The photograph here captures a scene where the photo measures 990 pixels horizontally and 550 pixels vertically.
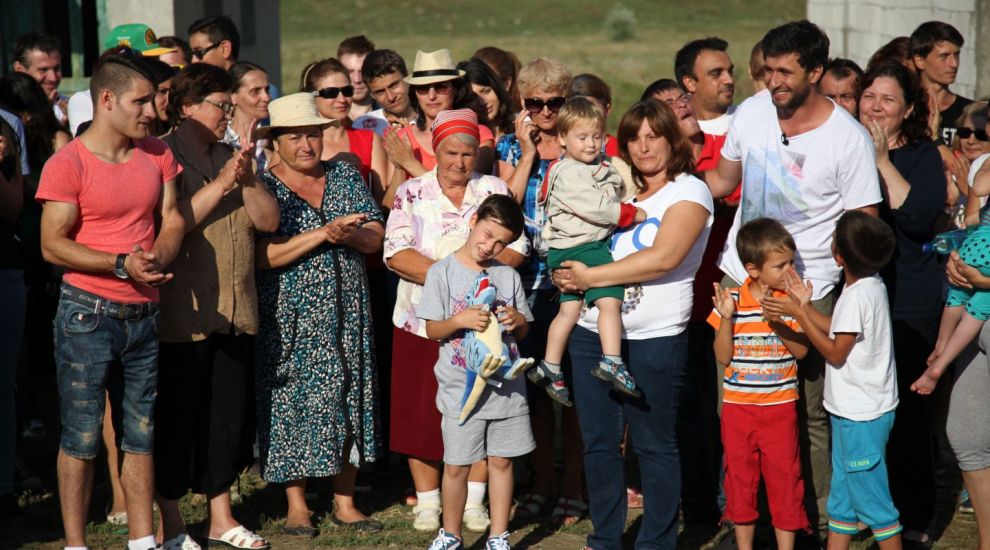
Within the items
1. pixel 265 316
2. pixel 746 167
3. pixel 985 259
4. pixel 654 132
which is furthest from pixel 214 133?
pixel 985 259

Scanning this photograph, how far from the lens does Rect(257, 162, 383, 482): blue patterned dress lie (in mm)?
6172

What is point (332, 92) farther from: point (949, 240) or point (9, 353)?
point (949, 240)

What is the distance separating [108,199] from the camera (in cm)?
536

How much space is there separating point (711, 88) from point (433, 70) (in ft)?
5.18

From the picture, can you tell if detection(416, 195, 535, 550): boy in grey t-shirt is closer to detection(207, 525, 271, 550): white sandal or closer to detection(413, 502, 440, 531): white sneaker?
detection(413, 502, 440, 531): white sneaker

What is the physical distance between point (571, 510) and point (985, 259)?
8.20 feet

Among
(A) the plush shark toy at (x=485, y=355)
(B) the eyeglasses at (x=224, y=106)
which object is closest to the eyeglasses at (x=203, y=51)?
(B) the eyeglasses at (x=224, y=106)

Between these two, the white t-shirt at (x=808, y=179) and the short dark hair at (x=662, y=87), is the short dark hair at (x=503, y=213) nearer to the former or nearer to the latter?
the white t-shirt at (x=808, y=179)

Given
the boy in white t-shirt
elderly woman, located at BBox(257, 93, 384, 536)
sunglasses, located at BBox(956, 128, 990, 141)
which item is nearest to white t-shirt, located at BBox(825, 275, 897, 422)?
the boy in white t-shirt

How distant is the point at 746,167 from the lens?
18.5 ft

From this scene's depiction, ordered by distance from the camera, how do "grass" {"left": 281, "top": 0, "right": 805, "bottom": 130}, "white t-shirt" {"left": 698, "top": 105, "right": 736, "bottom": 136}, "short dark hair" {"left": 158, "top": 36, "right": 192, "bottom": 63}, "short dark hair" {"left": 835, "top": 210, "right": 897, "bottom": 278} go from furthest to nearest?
"grass" {"left": 281, "top": 0, "right": 805, "bottom": 130}
"short dark hair" {"left": 158, "top": 36, "right": 192, "bottom": 63}
"white t-shirt" {"left": 698, "top": 105, "right": 736, "bottom": 136}
"short dark hair" {"left": 835, "top": 210, "right": 897, "bottom": 278}

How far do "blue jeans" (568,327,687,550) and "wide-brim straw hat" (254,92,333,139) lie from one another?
1.70 metres

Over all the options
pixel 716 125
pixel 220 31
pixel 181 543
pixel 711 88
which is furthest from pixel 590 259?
pixel 220 31

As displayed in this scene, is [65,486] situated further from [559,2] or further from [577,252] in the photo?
[559,2]
